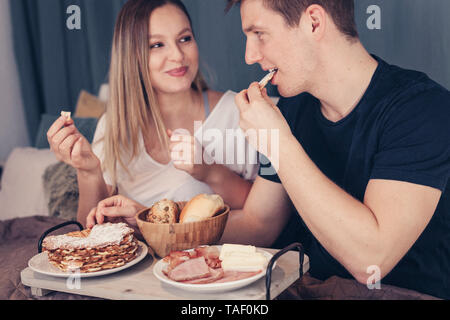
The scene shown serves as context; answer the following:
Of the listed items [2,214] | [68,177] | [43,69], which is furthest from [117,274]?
[43,69]

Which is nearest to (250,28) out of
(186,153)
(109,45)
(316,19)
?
(316,19)

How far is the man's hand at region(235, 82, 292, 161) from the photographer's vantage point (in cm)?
96

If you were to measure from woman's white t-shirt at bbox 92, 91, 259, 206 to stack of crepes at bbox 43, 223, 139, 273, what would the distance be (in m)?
0.66

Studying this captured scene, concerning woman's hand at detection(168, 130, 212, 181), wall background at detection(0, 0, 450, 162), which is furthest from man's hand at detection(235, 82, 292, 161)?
wall background at detection(0, 0, 450, 162)

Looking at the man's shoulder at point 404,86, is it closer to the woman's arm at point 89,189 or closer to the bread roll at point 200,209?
the bread roll at point 200,209

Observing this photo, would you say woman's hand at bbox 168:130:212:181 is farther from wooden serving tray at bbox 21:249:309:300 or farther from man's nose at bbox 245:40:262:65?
wooden serving tray at bbox 21:249:309:300

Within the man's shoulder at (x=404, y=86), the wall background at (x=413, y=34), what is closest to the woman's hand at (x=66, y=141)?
the man's shoulder at (x=404, y=86)

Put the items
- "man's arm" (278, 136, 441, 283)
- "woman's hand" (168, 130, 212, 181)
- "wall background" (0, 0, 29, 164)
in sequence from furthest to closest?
1. "wall background" (0, 0, 29, 164)
2. "woman's hand" (168, 130, 212, 181)
3. "man's arm" (278, 136, 441, 283)

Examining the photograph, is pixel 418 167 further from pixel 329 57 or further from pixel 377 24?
pixel 377 24

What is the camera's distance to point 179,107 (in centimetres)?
165

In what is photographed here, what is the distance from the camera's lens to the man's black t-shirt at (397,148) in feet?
3.10

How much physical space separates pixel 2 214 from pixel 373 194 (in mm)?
1668

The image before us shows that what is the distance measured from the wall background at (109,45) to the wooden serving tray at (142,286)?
93 centimetres

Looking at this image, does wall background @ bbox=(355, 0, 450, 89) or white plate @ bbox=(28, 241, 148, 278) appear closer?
white plate @ bbox=(28, 241, 148, 278)
